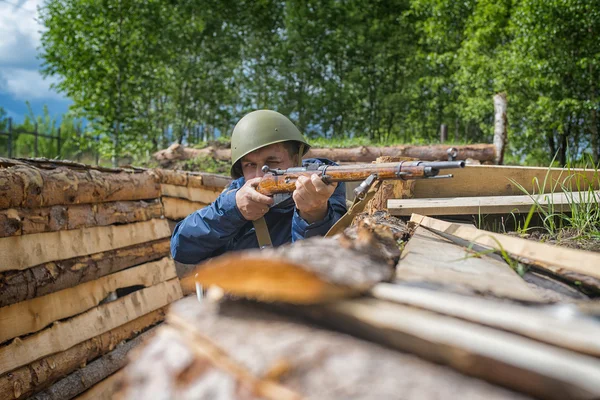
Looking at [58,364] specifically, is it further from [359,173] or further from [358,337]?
[358,337]

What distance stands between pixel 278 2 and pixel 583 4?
16756 mm

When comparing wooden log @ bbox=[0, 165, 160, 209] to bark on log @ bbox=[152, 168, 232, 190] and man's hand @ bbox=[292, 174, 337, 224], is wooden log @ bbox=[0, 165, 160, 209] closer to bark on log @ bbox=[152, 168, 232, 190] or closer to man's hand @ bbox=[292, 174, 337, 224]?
bark on log @ bbox=[152, 168, 232, 190]

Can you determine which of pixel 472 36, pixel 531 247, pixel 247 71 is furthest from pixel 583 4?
pixel 531 247

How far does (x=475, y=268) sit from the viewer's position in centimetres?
117

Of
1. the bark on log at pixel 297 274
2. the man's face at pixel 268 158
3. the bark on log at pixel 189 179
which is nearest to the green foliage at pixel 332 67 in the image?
the bark on log at pixel 189 179

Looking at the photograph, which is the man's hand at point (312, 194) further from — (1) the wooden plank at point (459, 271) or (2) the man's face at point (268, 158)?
(1) the wooden plank at point (459, 271)

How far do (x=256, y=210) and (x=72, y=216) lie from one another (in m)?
1.92

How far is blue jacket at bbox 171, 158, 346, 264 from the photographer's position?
3020 millimetres

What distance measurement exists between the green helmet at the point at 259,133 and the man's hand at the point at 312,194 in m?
0.83

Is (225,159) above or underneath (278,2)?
underneath

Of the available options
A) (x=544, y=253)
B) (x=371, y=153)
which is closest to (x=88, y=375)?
(x=544, y=253)

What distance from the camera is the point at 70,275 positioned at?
12.0 ft

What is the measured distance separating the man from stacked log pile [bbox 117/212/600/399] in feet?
5.92

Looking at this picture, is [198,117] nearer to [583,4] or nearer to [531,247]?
[583,4]
